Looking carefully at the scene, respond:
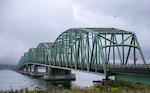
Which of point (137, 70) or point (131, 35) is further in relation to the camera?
point (131, 35)

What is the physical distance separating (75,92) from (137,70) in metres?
38.0

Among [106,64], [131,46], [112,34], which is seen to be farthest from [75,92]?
[112,34]

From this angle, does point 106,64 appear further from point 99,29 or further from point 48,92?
point 48,92

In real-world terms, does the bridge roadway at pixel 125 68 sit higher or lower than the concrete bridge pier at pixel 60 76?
higher

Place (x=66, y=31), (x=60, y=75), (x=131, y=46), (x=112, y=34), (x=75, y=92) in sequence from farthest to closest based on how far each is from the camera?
(x=60, y=75)
(x=66, y=31)
(x=112, y=34)
(x=131, y=46)
(x=75, y=92)

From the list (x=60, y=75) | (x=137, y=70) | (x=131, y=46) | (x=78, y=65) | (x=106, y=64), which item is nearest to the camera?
(x=137, y=70)

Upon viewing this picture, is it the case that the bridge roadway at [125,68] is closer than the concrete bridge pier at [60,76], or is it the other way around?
the bridge roadway at [125,68]

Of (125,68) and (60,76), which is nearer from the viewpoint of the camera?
(125,68)

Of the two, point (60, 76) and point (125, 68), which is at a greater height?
point (125, 68)

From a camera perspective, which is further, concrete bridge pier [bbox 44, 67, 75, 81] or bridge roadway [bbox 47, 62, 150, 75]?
concrete bridge pier [bbox 44, 67, 75, 81]

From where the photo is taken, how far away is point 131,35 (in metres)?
96.8

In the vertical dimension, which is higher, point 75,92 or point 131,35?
point 131,35

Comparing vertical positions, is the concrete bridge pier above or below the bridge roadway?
below

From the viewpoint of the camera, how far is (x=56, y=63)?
502ft
